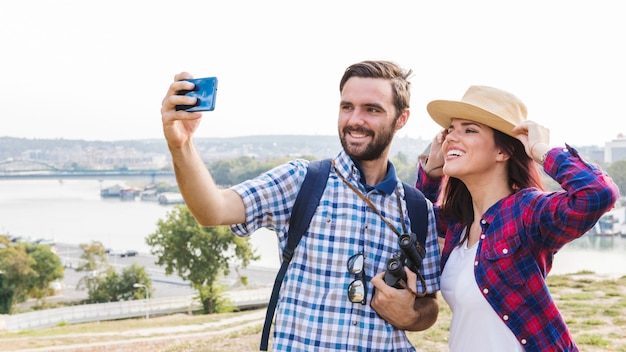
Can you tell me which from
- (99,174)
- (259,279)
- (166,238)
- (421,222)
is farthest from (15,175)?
(421,222)

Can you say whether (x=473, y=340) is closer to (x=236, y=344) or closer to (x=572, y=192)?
(x=572, y=192)

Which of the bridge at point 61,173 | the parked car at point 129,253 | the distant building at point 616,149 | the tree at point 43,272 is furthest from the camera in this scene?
the bridge at point 61,173

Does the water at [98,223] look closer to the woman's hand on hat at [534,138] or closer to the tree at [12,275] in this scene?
the tree at [12,275]

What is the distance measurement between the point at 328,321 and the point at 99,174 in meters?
111

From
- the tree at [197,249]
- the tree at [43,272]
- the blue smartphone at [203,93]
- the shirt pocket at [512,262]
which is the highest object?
the blue smartphone at [203,93]

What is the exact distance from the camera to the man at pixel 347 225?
85.6 inches

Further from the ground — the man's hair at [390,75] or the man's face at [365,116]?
the man's hair at [390,75]

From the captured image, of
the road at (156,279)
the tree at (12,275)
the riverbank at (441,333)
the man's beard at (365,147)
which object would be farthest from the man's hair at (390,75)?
the road at (156,279)

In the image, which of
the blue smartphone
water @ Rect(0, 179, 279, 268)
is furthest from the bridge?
the blue smartphone

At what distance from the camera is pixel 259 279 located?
1855 inches

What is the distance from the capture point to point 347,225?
224cm

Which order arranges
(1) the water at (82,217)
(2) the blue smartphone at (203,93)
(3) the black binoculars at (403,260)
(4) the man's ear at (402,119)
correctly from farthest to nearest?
(1) the water at (82,217), (4) the man's ear at (402,119), (3) the black binoculars at (403,260), (2) the blue smartphone at (203,93)

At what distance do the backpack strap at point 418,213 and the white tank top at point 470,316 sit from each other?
0.16 metres

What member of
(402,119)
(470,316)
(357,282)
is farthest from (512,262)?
(402,119)
